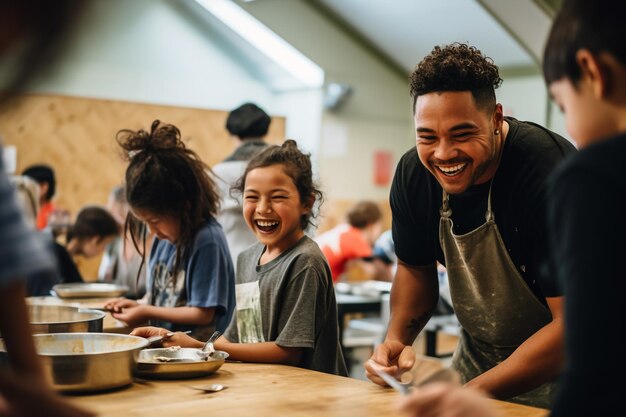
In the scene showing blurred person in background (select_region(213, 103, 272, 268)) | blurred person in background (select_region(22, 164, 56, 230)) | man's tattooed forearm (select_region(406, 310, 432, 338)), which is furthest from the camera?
blurred person in background (select_region(22, 164, 56, 230))

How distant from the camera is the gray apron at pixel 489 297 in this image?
2.04 metres

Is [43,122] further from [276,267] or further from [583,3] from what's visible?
[583,3]

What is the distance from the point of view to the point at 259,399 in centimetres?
162

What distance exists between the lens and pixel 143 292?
3621 mm

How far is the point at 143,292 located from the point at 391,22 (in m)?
5.97

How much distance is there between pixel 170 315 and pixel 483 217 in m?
1.06

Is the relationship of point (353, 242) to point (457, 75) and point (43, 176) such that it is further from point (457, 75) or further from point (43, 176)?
point (457, 75)

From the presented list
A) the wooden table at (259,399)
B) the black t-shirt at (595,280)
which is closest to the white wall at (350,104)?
the wooden table at (259,399)

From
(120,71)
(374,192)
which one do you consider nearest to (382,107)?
(374,192)

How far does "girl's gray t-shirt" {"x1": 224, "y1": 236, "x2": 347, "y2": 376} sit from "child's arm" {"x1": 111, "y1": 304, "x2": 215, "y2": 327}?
0.54ft

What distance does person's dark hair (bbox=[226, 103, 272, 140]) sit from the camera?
422 centimetres

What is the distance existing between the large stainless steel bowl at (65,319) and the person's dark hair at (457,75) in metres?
1.03

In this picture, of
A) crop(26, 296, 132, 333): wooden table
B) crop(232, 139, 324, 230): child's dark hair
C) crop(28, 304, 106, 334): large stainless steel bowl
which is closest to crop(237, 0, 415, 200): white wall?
crop(26, 296, 132, 333): wooden table

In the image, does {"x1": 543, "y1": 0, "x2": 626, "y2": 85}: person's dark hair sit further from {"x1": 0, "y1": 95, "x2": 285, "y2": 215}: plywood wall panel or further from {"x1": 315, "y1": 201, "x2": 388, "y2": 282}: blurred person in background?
{"x1": 0, "y1": 95, "x2": 285, "y2": 215}: plywood wall panel
